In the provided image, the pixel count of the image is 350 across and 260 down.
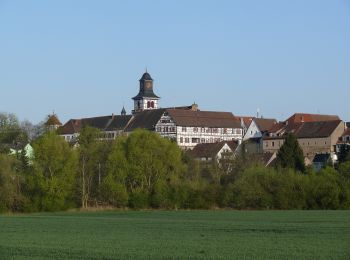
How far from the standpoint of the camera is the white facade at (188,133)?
149m

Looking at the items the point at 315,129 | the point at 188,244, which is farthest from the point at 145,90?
the point at 188,244

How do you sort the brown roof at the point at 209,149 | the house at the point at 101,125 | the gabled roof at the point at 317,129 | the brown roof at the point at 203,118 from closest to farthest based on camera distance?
the brown roof at the point at 209,149, the gabled roof at the point at 317,129, the brown roof at the point at 203,118, the house at the point at 101,125

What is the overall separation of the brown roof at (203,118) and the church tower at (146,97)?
105 feet

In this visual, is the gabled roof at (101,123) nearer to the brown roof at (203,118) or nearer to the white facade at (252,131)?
the brown roof at (203,118)

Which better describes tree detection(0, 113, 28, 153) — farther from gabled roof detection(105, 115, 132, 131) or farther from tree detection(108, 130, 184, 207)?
tree detection(108, 130, 184, 207)

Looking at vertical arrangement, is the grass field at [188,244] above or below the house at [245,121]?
below

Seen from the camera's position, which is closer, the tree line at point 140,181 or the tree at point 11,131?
the tree line at point 140,181

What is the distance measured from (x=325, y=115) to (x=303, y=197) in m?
85.6

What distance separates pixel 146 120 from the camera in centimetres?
15350

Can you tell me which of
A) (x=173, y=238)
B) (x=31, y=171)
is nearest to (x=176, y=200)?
(x=31, y=171)

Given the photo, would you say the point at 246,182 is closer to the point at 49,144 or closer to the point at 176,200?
the point at 176,200

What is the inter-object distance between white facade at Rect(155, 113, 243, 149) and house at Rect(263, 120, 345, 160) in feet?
50.0

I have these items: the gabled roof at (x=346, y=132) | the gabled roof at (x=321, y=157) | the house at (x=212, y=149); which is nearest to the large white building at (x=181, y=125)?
the house at (x=212, y=149)

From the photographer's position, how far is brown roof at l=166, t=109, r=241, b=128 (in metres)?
150
